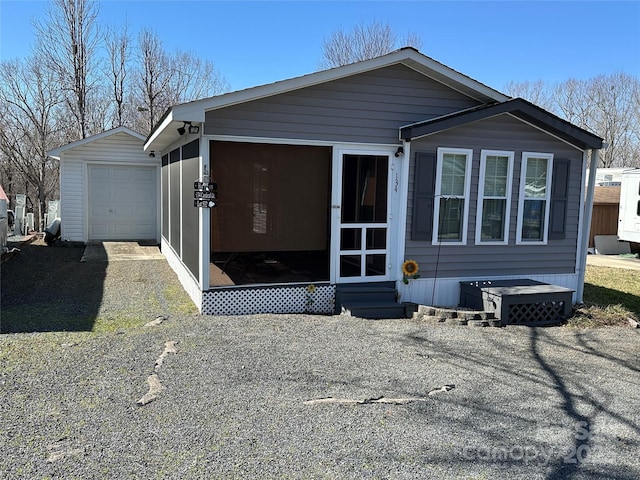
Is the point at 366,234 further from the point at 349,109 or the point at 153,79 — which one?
the point at 153,79

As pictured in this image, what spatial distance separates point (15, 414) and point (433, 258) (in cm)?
505

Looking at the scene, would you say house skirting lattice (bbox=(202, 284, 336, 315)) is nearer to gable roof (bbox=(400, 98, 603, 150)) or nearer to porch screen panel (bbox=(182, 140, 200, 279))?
porch screen panel (bbox=(182, 140, 200, 279))

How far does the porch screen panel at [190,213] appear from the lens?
6273 mm

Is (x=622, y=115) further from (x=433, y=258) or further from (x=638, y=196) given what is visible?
(x=433, y=258)

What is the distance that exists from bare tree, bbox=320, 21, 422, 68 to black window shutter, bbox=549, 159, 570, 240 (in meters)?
17.8

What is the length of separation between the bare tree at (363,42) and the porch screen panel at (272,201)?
17453 millimetres

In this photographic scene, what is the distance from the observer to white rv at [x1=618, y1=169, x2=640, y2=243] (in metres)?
14.1

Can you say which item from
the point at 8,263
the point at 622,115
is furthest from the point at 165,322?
the point at 622,115

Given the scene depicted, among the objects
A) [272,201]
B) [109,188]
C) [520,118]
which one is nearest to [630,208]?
[520,118]

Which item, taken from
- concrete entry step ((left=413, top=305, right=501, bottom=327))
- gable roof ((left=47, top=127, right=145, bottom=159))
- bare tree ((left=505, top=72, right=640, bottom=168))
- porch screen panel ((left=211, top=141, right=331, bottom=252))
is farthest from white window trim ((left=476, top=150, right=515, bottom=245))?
bare tree ((left=505, top=72, right=640, bottom=168))

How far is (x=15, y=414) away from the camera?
10.5 feet

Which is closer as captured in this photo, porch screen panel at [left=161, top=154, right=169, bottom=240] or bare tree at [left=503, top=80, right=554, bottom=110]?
porch screen panel at [left=161, top=154, right=169, bottom=240]

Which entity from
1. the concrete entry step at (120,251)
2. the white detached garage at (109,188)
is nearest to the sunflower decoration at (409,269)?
the concrete entry step at (120,251)

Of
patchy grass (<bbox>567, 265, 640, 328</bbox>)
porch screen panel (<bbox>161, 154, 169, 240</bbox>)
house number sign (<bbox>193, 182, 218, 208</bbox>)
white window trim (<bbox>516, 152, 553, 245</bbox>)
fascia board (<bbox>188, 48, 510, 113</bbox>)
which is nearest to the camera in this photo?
fascia board (<bbox>188, 48, 510, 113</bbox>)
